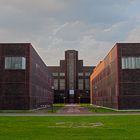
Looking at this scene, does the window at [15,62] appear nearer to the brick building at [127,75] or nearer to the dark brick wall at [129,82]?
the brick building at [127,75]

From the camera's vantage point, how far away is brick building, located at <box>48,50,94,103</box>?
539 ft

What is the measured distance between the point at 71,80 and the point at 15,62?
109 metres

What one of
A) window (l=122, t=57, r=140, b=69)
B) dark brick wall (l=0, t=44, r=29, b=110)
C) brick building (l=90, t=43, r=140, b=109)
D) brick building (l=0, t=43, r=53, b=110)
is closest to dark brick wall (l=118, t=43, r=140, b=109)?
brick building (l=90, t=43, r=140, b=109)

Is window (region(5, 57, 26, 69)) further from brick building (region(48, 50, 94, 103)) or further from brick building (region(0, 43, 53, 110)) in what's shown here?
brick building (region(48, 50, 94, 103))

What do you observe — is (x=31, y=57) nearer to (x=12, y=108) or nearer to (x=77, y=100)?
(x=12, y=108)

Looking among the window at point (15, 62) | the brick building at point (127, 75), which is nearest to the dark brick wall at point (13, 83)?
the window at point (15, 62)

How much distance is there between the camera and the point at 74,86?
165 metres

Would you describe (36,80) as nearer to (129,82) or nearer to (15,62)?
(15,62)

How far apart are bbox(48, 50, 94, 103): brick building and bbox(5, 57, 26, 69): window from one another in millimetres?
105551

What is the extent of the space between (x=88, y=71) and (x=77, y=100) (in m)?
16.7

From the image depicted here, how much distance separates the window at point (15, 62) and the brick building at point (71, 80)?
106 m
